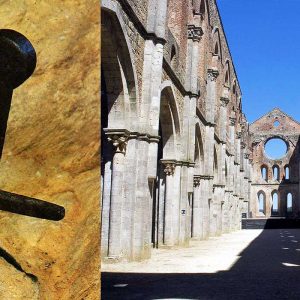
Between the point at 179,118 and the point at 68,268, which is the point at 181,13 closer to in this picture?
the point at 179,118

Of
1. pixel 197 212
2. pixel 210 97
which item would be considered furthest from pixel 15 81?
pixel 210 97

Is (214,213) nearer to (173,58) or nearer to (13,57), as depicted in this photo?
(173,58)

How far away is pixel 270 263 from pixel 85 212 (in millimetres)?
9488

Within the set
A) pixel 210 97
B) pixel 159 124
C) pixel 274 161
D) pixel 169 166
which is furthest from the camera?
pixel 274 161

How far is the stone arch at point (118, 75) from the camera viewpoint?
8.51 meters

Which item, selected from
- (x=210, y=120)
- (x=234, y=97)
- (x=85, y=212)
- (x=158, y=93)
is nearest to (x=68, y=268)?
(x=85, y=212)

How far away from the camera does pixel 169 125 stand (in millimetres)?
13750

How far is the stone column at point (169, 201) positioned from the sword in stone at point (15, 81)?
12.5 m

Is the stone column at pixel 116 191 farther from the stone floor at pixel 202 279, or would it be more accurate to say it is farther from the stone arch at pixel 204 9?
the stone arch at pixel 204 9

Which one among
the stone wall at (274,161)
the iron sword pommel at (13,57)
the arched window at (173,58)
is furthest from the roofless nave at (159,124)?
the stone wall at (274,161)

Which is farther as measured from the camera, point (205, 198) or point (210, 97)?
point (210, 97)

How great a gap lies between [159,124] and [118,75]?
17.4 ft

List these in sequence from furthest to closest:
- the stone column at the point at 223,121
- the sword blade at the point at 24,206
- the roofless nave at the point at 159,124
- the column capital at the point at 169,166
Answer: the stone column at the point at 223,121, the column capital at the point at 169,166, the roofless nave at the point at 159,124, the sword blade at the point at 24,206

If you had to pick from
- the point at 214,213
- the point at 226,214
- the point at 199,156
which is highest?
the point at 199,156
